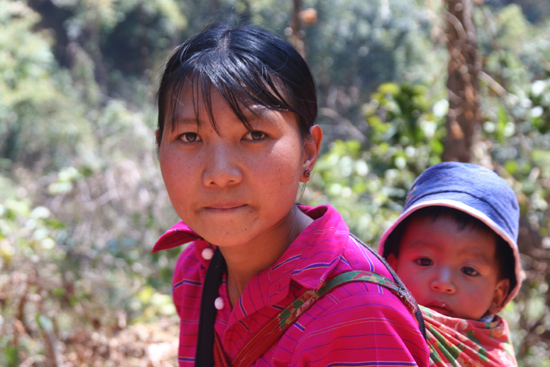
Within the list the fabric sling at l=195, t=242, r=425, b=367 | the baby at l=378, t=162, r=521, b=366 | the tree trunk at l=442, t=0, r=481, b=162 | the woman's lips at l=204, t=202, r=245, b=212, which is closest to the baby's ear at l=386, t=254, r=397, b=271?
the baby at l=378, t=162, r=521, b=366

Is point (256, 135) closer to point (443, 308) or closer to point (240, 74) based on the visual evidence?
point (240, 74)

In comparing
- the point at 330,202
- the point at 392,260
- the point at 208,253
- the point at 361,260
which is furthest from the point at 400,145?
the point at 361,260

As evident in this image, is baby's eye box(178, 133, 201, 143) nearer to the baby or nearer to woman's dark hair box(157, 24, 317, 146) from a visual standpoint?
woman's dark hair box(157, 24, 317, 146)

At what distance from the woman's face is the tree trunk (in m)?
1.41

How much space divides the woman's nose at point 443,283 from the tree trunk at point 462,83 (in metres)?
1.08

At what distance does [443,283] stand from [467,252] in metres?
0.09

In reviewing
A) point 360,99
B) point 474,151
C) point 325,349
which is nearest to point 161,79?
point 325,349

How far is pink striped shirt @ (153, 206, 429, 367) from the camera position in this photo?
79 cm

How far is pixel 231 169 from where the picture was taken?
33.9 inches

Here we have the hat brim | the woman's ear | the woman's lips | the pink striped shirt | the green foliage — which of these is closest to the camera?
the pink striped shirt

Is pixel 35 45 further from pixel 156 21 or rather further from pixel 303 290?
pixel 303 290

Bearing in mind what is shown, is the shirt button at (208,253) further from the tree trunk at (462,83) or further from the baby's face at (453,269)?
the tree trunk at (462,83)

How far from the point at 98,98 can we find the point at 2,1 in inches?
124

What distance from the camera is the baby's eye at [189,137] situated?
91cm
